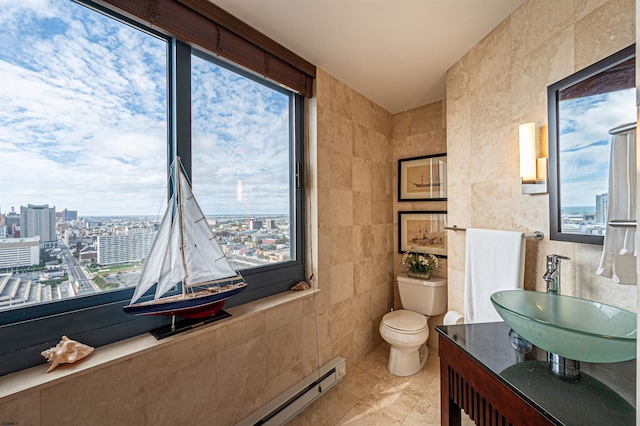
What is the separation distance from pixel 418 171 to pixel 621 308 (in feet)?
6.29

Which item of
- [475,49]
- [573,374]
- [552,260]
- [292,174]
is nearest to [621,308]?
[552,260]

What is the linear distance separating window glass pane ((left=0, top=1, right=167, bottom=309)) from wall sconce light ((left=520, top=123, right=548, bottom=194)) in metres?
1.81

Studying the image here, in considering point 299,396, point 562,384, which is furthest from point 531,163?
point 299,396

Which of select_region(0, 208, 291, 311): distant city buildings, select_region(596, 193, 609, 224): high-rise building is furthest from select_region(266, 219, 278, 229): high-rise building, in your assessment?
select_region(596, 193, 609, 224): high-rise building

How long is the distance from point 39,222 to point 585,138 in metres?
2.19

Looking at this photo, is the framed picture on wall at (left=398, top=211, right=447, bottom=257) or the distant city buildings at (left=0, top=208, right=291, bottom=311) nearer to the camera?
the distant city buildings at (left=0, top=208, right=291, bottom=311)

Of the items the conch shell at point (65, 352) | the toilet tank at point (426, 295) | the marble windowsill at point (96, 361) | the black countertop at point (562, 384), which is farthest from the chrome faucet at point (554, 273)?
the conch shell at point (65, 352)

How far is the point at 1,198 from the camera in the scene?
0.98 metres

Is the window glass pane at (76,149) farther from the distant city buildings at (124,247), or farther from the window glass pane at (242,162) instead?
the window glass pane at (242,162)

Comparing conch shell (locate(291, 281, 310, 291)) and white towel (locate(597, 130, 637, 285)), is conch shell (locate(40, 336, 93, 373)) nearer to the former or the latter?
conch shell (locate(291, 281, 310, 291))

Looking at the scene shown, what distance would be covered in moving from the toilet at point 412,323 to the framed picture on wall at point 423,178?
816 millimetres

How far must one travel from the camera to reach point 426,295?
2.44m

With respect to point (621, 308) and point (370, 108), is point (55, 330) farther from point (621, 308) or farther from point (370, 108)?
point (370, 108)

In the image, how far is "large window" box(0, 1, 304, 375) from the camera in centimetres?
100
